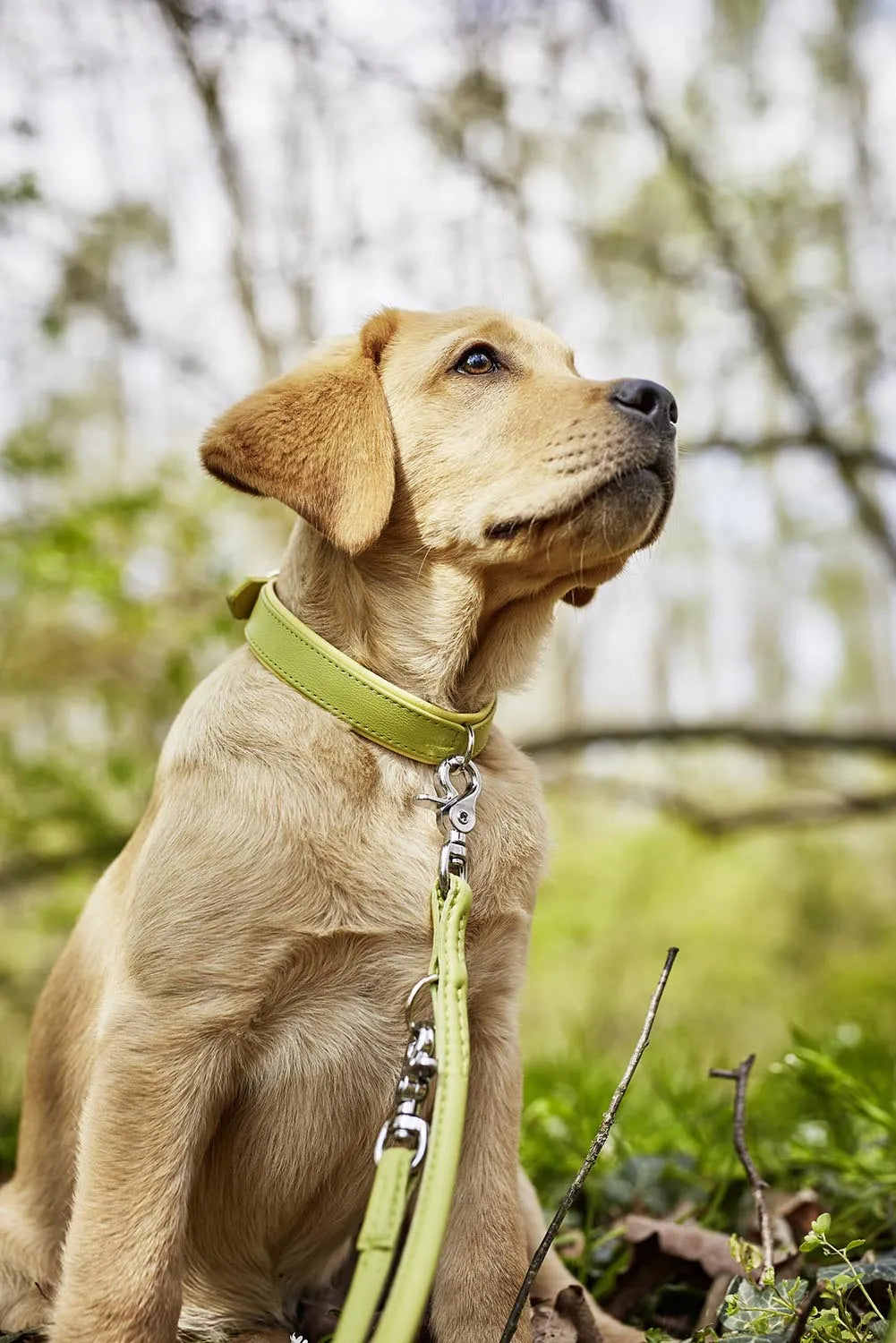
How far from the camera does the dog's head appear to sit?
7.58 ft

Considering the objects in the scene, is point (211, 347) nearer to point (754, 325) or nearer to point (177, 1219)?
point (754, 325)

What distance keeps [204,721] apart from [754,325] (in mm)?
6114

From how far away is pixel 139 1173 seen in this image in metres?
1.92

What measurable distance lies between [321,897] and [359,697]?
1.29 ft

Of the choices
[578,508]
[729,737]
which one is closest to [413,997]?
[578,508]

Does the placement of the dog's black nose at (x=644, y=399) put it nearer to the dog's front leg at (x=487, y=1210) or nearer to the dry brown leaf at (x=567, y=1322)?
the dog's front leg at (x=487, y=1210)

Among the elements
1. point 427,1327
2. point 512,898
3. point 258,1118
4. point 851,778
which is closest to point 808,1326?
point 427,1327

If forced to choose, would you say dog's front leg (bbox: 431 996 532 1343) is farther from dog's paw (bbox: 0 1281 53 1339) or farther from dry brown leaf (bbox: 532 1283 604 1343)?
dog's paw (bbox: 0 1281 53 1339)

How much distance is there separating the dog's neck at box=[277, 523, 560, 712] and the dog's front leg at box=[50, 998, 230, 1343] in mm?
826

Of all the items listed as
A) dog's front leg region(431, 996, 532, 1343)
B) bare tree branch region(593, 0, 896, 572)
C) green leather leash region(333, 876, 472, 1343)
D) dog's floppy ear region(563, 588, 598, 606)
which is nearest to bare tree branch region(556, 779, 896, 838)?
bare tree branch region(593, 0, 896, 572)

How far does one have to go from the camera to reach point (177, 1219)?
1922 mm

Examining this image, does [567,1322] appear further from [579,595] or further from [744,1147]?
[579,595]

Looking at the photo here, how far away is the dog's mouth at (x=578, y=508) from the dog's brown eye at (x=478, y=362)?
47cm


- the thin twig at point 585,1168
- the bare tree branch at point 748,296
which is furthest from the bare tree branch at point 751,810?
the thin twig at point 585,1168
